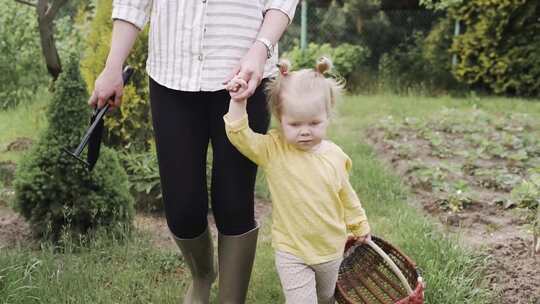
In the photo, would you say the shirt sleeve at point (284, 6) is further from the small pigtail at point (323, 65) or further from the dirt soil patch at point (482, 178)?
the dirt soil patch at point (482, 178)

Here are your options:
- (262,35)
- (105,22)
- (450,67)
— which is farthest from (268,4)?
(450,67)

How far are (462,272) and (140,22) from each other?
1.66 meters

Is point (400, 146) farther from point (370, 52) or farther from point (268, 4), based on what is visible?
point (370, 52)

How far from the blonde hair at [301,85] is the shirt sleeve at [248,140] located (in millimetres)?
104

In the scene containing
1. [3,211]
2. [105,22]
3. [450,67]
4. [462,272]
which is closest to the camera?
[462,272]

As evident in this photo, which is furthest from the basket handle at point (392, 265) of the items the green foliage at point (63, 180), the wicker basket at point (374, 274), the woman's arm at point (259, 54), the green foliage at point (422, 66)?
the green foliage at point (422, 66)

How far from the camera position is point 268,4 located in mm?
2234

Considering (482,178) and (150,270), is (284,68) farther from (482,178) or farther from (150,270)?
(482,178)

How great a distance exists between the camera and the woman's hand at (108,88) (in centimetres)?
221

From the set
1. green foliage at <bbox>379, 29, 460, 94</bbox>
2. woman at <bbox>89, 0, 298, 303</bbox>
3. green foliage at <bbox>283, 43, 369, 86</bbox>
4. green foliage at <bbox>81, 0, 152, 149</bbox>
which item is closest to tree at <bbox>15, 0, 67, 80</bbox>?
green foliage at <bbox>81, 0, 152, 149</bbox>

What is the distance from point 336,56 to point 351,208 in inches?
305

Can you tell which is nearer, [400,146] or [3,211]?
[3,211]

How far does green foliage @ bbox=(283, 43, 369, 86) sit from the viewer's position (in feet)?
31.8

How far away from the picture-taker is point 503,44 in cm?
918
